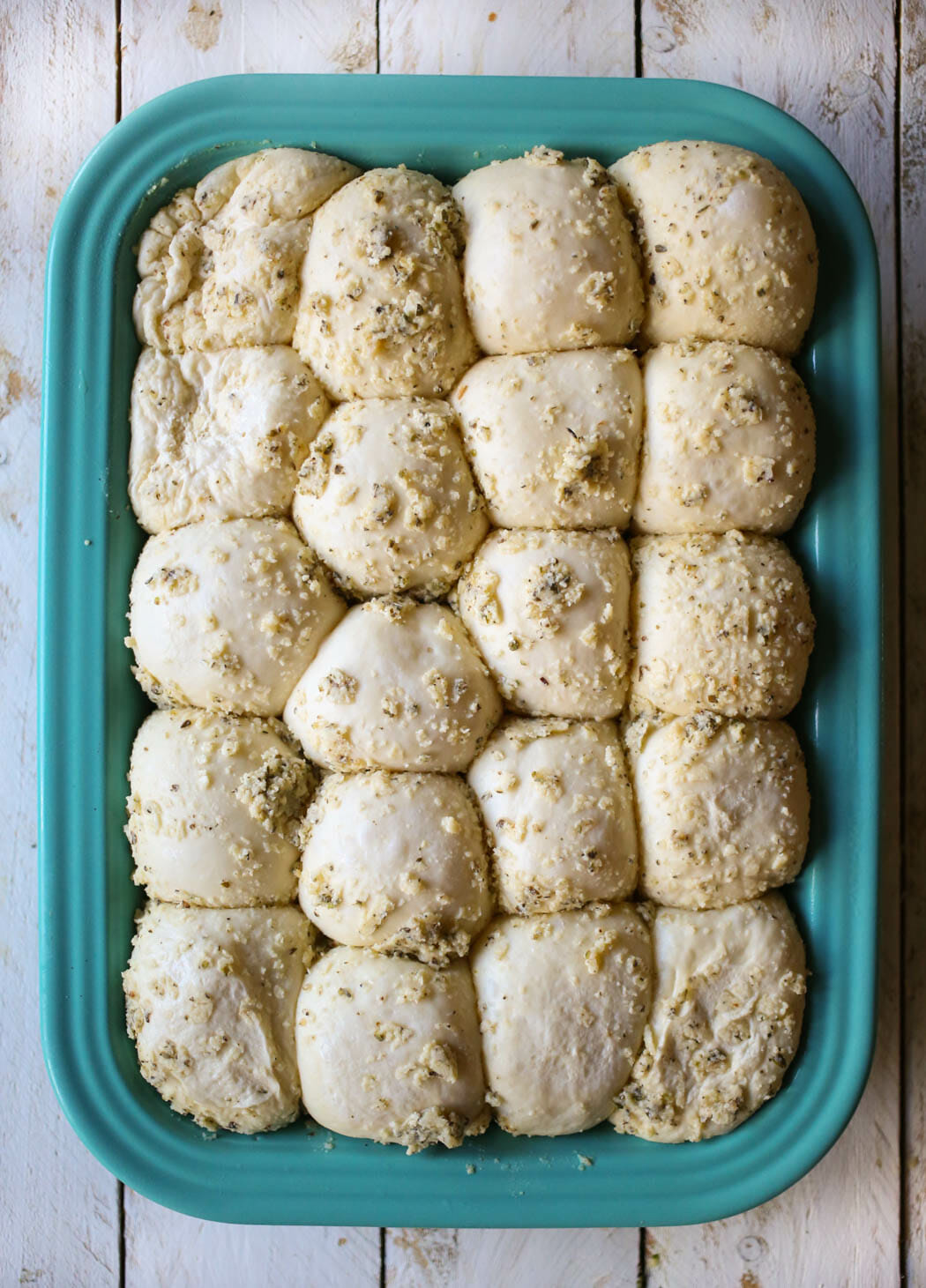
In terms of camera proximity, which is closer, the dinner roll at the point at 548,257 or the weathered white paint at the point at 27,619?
the dinner roll at the point at 548,257

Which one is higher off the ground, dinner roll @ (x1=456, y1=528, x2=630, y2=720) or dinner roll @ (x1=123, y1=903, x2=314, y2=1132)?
dinner roll @ (x1=456, y1=528, x2=630, y2=720)

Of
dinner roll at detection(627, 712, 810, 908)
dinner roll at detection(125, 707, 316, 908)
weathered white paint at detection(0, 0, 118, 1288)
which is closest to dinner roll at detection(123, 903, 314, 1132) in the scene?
dinner roll at detection(125, 707, 316, 908)

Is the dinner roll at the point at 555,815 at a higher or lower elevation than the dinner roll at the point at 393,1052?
higher

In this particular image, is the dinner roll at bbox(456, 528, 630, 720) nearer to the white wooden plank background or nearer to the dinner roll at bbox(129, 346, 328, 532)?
the dinner roll at bbox(129, 346, 328, 532)

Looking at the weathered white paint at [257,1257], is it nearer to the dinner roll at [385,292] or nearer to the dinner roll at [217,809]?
the dinner roll at [217,809]

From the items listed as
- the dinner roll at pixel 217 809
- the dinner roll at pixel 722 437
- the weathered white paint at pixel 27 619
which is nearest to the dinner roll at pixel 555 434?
the dinner roll at pixel 722 437

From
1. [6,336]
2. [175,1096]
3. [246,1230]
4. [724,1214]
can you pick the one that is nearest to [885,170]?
[6,336]

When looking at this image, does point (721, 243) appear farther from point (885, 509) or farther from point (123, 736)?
point (123, 736)
